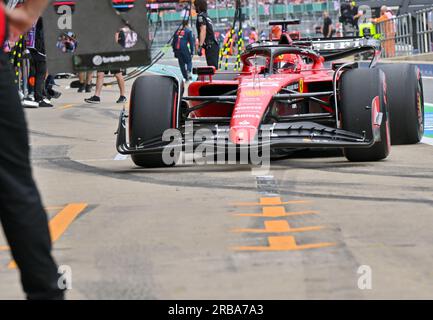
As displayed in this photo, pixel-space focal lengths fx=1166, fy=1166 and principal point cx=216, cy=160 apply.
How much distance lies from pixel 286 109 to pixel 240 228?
4.48m

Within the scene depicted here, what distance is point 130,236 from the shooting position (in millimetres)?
6312

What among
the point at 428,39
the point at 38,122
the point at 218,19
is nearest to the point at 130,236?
the point at 38,122

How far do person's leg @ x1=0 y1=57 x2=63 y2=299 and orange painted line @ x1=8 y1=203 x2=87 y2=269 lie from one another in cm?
240

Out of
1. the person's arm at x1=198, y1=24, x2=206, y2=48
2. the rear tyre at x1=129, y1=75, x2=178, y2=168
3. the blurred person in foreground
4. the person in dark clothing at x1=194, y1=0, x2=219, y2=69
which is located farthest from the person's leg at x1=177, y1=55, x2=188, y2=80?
the blurred person in foreground

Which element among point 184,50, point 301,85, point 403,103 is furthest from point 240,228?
point 184,50

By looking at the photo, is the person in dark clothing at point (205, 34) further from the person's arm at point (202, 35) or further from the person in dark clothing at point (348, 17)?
the person in dark clothing at point (348, 17)

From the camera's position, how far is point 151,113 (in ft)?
31.9

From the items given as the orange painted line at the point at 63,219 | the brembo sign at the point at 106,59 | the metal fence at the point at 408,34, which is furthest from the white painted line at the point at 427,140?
the metal fence at the point at 408,34

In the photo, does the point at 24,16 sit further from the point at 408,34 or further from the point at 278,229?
the point at 408,34

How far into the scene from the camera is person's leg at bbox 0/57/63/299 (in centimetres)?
383

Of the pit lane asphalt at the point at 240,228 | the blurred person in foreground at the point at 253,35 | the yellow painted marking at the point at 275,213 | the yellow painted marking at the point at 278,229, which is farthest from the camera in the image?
the blurred person in foreground at the point at 253,35

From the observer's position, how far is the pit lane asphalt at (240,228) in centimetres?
496

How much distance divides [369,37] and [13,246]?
33.4 ft

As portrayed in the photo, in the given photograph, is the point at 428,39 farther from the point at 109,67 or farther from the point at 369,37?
the point at 369,37
